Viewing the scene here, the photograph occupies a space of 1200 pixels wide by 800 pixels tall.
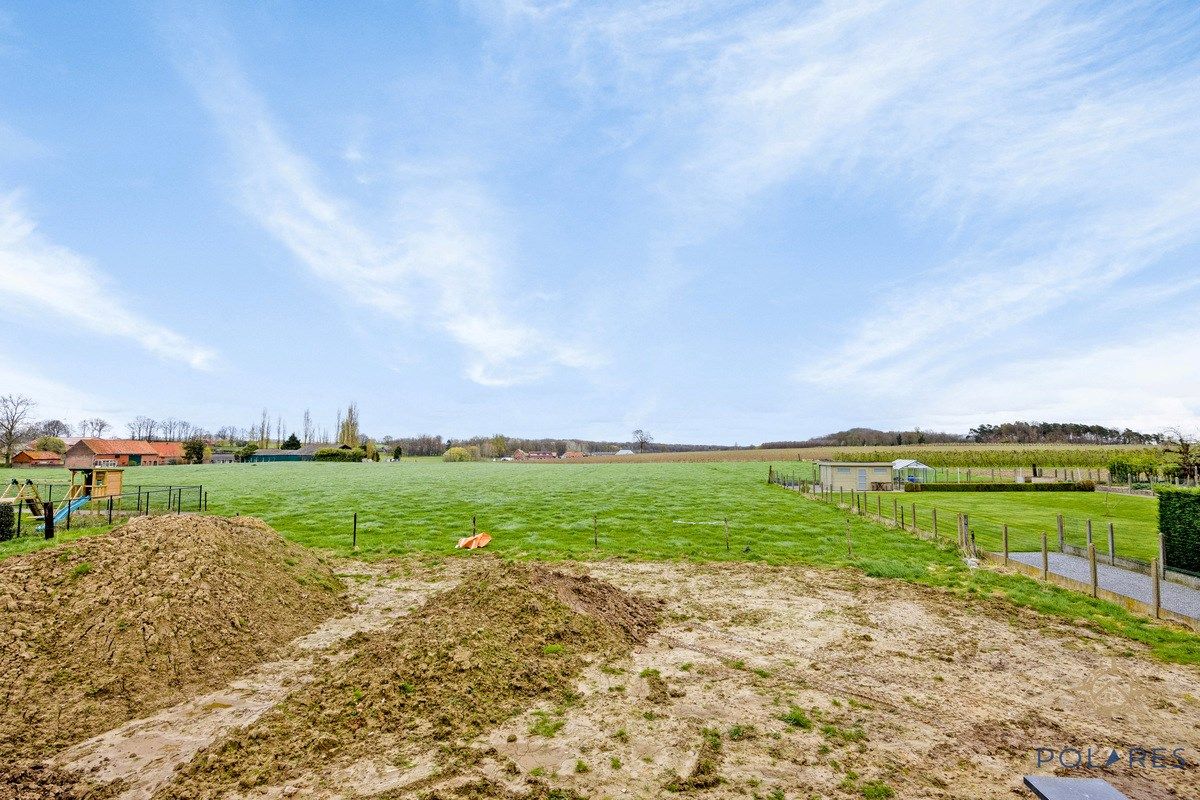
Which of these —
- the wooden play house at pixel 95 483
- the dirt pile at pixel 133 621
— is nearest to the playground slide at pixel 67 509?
the wooden play house at pixel 95 483

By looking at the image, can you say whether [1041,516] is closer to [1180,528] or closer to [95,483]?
[1180,528]

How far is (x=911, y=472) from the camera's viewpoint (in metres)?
60.8

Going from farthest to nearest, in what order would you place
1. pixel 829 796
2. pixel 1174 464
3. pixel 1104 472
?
pixel 1104 472 < pixel 1174 464 < pixel 829 796

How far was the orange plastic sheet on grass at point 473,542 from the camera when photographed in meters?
24.4

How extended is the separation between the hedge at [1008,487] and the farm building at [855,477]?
2.41m

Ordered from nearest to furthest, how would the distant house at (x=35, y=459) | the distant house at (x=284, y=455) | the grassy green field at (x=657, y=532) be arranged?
the grassy green field at (x=657, y=532)
the distant house at (x=35, y=459)
the distant house at (x=284, y=455)

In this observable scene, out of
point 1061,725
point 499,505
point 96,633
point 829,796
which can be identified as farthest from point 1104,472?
point 96,633

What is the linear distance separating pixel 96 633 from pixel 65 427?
190553 mm

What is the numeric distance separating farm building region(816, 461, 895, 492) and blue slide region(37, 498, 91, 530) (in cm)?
5277

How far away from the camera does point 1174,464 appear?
46.1 metres

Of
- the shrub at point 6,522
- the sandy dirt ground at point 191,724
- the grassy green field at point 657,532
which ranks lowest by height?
the grassy green field at point 657,532

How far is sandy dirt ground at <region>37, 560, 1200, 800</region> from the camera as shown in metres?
7.01

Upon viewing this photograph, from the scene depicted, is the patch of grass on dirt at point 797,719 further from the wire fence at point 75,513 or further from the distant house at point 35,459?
the distant house at point 35,459

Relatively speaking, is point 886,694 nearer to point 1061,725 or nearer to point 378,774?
point 1061,725
